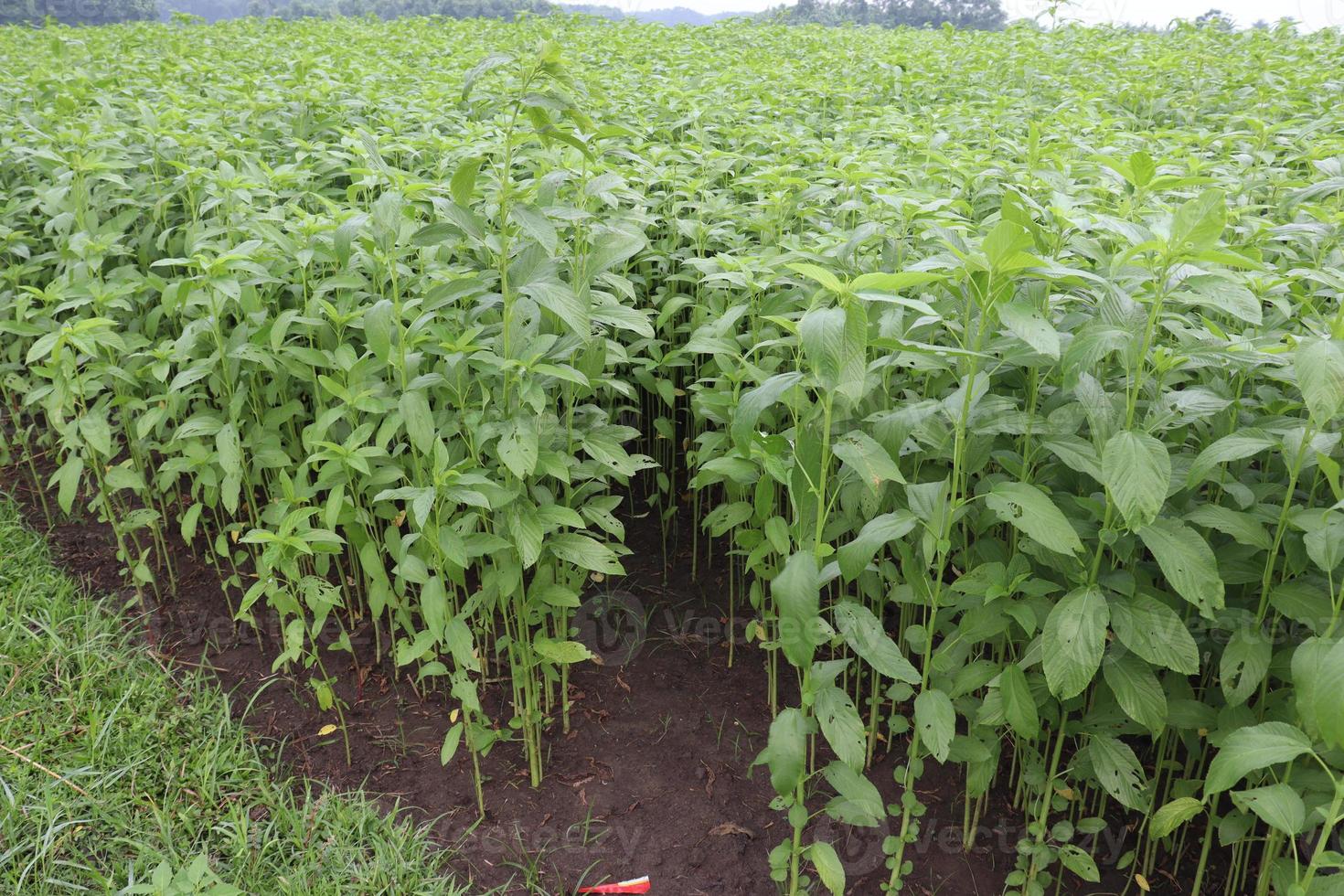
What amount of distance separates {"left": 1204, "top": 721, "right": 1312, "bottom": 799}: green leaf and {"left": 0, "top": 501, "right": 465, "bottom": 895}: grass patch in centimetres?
177

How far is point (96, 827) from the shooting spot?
2.39 m

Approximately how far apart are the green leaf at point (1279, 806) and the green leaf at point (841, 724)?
2.22 feet

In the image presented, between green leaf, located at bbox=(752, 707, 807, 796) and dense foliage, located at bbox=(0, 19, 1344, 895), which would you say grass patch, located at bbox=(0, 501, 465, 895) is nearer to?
dense foliage, located at bbox=(0, 19, 1344, 895)

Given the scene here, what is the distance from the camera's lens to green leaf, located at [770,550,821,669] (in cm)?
171

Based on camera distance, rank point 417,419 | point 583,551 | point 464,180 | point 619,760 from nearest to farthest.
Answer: point 464,180
point 417,419
point 583,551
point 619,760

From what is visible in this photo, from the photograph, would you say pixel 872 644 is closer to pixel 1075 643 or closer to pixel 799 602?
pixel 799 602

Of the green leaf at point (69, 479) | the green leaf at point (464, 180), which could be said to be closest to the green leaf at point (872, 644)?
the green leaf at point (464, 180)

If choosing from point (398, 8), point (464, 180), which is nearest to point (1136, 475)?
point (464, 180)

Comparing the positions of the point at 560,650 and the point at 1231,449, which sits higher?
the point at 1231,449

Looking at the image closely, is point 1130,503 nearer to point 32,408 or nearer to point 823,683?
point 823,683

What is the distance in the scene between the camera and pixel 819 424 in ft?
6.62

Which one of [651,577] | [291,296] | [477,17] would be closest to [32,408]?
[291,296]

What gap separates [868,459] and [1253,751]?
2.68ft

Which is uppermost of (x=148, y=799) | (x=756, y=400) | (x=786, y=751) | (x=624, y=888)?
(x=756, y=400)
